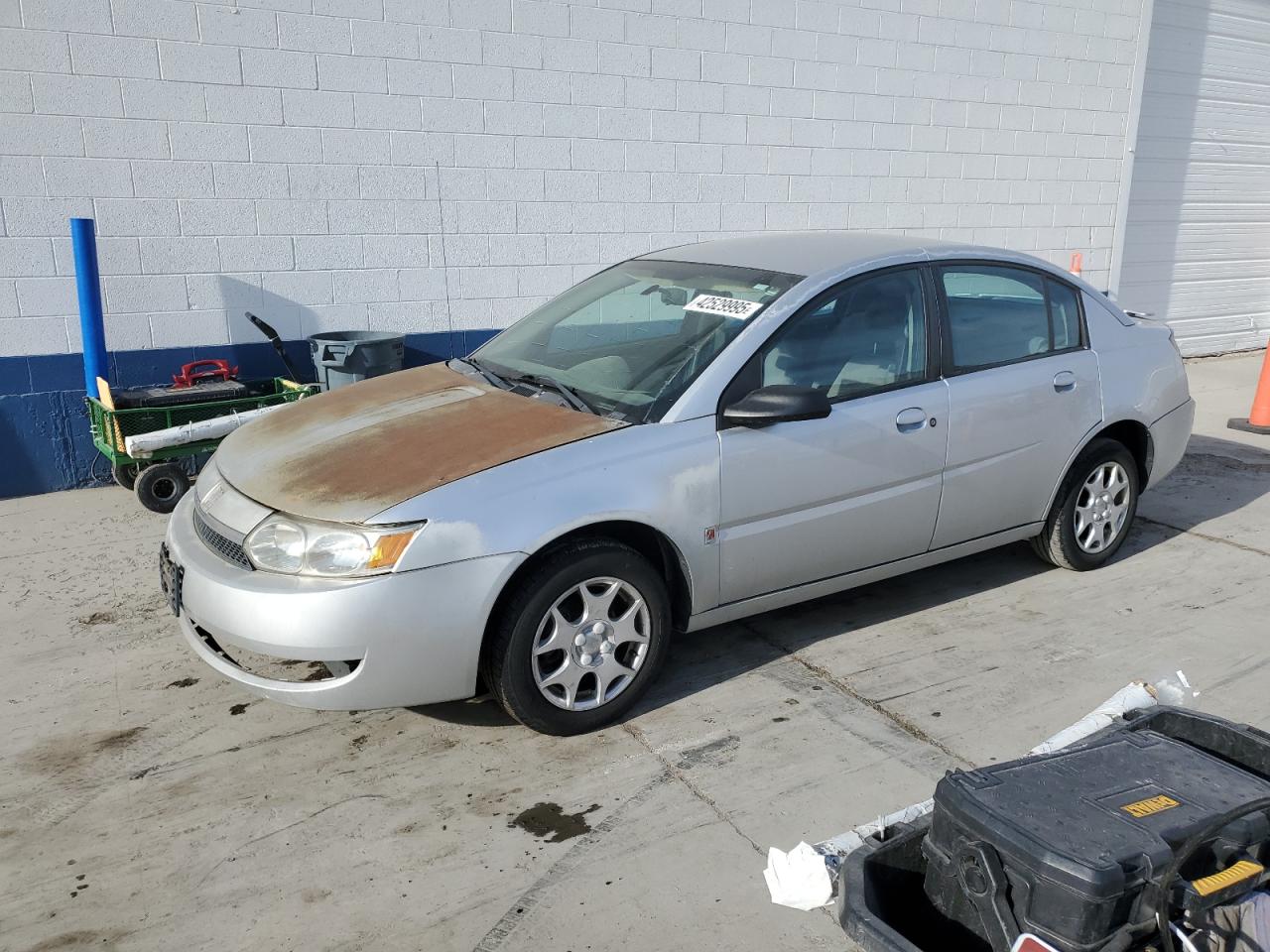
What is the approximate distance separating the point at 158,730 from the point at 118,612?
1.19m

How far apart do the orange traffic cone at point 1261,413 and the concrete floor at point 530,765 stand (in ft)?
11.2

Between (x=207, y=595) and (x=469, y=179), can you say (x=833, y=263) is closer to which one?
(x=207, y=595)

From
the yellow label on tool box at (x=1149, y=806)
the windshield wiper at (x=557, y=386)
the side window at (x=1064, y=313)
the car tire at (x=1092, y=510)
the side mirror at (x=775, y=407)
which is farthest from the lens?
the car tire at (x=1092, y=510)

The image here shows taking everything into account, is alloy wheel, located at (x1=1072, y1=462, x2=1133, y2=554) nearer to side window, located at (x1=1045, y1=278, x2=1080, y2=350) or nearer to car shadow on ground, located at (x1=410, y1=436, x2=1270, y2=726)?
car shadow on ground, located at (x1=410, y1=436, x2=1270, y2=726)

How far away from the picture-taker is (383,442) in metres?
3.74

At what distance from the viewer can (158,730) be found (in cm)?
375

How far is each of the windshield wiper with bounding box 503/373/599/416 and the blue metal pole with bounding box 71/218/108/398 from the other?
307 cm

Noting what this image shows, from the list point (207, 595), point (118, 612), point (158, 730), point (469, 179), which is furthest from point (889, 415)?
point (469, 179)

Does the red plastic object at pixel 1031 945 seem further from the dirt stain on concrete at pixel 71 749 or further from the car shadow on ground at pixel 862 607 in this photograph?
the dirt stain on concrete at pixel 71 749

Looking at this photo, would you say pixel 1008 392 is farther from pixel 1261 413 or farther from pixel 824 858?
pixel 1261 413

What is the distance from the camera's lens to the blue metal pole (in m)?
5.92

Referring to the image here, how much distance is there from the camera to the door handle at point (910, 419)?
165 inches

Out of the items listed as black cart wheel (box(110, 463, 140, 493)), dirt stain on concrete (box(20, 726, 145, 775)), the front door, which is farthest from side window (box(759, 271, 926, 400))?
black cart wheel (box(110, 463, 140, 493))

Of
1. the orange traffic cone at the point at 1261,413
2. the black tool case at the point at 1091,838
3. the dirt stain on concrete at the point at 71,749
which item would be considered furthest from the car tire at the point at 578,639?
the orange traffic cone at the point at 1261,413
